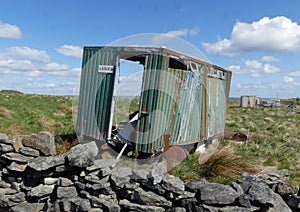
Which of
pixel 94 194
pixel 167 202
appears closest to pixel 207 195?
pixel 167 202

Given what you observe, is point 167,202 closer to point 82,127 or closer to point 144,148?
point 144,148

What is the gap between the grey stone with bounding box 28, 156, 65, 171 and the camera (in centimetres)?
599

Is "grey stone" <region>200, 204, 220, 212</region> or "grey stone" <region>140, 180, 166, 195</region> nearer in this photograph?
"grey stone" <region>200, 204, 220, 212</region>

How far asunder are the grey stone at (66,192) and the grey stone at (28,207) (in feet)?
1.66

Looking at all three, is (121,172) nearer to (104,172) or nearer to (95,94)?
(104,172)

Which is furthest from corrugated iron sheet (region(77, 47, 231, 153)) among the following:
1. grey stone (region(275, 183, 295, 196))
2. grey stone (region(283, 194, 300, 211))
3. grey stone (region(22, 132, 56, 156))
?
grey stone (region(283, 194, 300, 211))

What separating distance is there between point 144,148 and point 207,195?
8.21 ft

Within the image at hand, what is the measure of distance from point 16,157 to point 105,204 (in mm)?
2256

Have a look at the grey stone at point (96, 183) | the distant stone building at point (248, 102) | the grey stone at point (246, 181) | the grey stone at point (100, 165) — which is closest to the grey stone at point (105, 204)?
the grey stone at point (96, 183)

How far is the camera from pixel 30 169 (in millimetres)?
6312

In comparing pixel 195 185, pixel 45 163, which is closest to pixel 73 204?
pixel 45 163

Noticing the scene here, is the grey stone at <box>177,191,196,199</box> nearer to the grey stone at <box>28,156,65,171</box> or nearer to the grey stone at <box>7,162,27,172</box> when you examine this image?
the grey stone at <box>28,156,65,171</box>

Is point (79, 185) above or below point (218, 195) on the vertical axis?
below

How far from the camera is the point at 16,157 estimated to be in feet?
20.9
